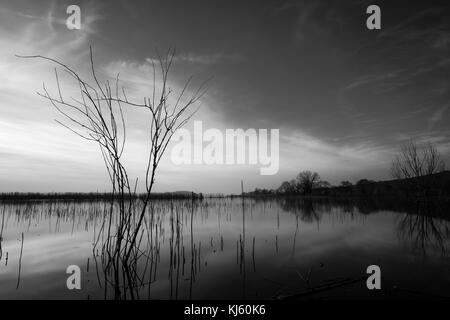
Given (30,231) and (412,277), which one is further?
(30,231)

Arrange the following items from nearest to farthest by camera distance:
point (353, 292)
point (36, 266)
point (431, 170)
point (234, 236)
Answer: point (353, 292) < point (36, 266) < point (234, 236) < point (431, 170)

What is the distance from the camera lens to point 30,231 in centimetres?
1009

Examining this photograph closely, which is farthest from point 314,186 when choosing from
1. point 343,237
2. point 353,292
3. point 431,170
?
point 353,292

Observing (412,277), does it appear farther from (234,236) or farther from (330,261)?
(234,236)

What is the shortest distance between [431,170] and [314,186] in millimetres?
44046
